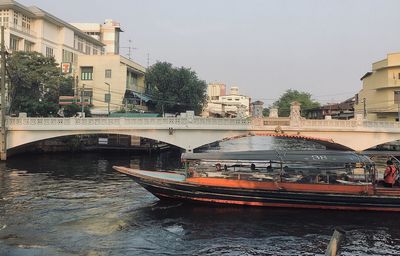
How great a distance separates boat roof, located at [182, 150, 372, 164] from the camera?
1716 cm

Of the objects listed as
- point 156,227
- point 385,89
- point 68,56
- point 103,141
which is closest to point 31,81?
point 103,141

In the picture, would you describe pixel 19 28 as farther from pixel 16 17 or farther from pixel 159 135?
pixel 159 135

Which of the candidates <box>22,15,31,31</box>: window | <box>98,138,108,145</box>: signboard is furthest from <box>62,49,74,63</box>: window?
<box>98,138,108,145</box>: signboard

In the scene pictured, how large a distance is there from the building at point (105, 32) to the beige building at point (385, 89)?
52.1 m

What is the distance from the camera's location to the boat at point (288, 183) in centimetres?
1686

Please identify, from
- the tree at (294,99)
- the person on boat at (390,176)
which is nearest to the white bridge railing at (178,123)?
the person on boat at (390,176)

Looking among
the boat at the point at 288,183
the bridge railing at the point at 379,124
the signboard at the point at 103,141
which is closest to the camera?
the boat at the point at 288,183

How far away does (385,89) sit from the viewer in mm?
49688

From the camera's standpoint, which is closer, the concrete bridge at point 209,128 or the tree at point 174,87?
the concrete bridge at point 209,128

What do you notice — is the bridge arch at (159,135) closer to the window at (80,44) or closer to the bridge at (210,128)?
the bridge at (210,128)

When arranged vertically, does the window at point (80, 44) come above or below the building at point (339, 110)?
above

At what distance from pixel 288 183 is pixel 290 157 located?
1177 mm

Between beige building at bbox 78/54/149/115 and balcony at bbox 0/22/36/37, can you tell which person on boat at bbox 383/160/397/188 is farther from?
balcony at bbox 0/22/36/37

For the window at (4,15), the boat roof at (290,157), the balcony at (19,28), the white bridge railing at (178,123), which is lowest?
the boat roof at (290,157)
